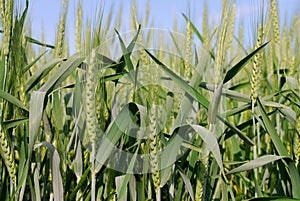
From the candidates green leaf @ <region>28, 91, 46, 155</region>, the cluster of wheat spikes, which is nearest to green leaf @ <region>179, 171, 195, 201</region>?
the cluster of wheat spikes

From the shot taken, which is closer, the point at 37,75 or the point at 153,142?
the point at 153,142

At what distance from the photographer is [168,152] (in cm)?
89

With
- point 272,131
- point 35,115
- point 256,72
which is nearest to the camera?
point 35,115

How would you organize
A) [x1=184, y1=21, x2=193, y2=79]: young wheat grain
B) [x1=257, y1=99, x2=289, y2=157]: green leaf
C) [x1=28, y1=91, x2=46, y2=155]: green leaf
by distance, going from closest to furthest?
[x1=28, y1=91, x2=46, y2=155]: green leaf < [x1=257, y1=99, x2=289, y2=157]: green leaf < [x1=184, y1=21, x2=193, y2=79]: young wheat grain

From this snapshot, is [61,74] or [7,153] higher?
[61,74]

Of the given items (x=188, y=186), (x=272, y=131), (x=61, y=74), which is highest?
(x=61, y=74)

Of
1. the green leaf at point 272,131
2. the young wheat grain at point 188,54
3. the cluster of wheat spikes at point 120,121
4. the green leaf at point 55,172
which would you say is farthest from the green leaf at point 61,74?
the green leaf at point 272,131

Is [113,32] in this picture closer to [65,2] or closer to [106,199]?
[65,2]

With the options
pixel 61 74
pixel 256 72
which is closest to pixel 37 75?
pixel 61 74

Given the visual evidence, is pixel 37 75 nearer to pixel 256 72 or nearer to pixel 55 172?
pixel 55 172

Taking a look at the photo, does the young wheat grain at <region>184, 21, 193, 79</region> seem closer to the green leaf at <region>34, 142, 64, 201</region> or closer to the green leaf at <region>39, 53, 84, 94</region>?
the green leaf at <region>39, 53, 84, 94</region>

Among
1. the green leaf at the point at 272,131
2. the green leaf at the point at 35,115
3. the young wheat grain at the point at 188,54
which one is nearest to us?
the green leaf at the point at 35,115

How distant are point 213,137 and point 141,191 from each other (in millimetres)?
225

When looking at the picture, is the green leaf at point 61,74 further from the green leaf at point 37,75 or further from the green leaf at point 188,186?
the green leaf at point 188,186
